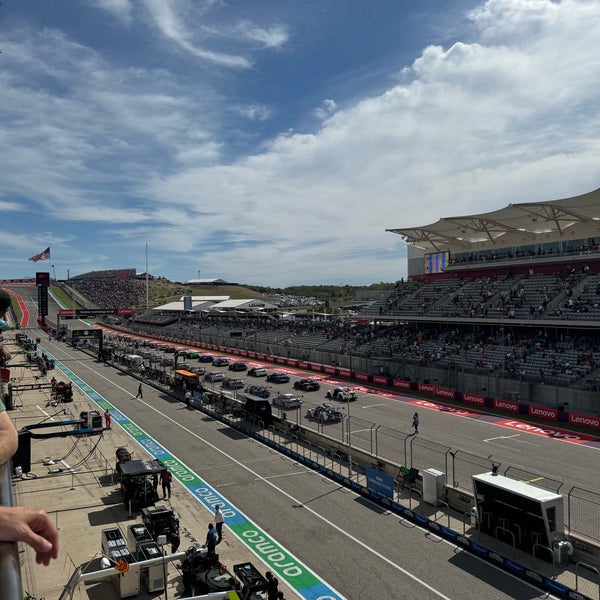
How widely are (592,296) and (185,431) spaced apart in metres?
30.8

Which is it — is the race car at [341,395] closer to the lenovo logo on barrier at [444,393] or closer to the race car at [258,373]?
the lenovo logo on barrier at [444,393]

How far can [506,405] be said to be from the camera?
34156 mm

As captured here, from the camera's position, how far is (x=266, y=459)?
25.0 m

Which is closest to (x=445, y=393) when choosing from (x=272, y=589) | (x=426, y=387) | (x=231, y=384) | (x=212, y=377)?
(x=426, y=387)

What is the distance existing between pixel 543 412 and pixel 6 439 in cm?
3398

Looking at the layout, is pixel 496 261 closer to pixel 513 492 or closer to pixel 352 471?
pixel 352 471

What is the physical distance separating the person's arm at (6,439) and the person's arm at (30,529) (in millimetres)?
302

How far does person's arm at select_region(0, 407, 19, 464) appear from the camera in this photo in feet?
8.03

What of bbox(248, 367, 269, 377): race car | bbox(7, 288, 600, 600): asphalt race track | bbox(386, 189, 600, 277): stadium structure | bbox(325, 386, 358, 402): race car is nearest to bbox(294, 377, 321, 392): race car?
bbox(7, 288, 600, 600): asphalt race track

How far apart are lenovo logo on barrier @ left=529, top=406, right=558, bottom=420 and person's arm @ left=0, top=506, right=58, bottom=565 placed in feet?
110

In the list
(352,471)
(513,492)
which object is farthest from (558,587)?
(352,471)

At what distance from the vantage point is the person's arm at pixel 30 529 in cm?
208

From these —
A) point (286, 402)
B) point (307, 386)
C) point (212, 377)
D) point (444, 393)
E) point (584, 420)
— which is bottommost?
point (584, 420)

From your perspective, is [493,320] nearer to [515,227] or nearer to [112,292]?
[515,227]
